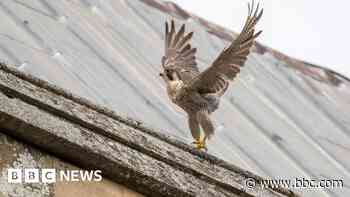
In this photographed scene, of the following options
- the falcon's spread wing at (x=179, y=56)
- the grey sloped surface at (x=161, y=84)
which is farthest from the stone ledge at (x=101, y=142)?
the grey sloped surface at (x=161, y=84)

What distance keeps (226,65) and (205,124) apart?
0.35 meters

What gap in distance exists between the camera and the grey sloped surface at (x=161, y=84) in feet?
26.5

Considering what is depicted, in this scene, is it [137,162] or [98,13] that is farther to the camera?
[98,13]

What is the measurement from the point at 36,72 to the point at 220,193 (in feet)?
10.9

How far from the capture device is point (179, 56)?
7.33 metres

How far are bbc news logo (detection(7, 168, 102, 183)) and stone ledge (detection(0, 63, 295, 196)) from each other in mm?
28

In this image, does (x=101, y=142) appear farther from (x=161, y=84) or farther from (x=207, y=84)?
(x=161, y=84)

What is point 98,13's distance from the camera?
10766mm

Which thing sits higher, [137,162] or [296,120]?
[296,120]

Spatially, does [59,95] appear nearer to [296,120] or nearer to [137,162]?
[137,162]

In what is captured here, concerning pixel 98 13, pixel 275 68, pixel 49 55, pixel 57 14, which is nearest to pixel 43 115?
pixel 49 55

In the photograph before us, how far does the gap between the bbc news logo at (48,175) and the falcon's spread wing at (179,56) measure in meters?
3.27

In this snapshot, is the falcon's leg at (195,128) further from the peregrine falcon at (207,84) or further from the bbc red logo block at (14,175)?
the bbc red logo block at (14,175)

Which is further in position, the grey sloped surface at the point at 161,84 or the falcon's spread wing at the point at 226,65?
the grey sloped surface at the point at 161,84
